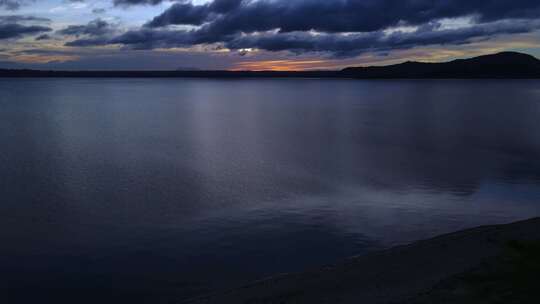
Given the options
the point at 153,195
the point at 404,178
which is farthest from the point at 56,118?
the point at 404,178

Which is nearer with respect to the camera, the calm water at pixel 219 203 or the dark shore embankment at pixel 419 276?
the dark shore embankment at pixel 419 276

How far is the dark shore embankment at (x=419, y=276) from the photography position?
9178mm

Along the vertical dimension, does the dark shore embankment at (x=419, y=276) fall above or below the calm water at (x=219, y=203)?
above

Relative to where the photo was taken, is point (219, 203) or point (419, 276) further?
point (219, 203)

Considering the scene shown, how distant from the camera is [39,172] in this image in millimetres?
27234

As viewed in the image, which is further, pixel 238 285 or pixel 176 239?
pixel 176 239

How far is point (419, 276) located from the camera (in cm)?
1059

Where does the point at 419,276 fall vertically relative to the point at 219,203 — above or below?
above

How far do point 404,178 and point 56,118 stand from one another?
166 feet

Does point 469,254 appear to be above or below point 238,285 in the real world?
above

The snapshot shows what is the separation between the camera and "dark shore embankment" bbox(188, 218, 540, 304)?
9178 mm

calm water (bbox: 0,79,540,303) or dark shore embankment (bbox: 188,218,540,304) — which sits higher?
dark shore embankment (bbox: 188,218,540,304)

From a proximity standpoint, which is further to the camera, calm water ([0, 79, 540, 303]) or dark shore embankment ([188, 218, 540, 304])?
calm water ([0, 79, 540, 303])

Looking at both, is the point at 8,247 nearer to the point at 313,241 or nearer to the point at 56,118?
the point at 313,241
